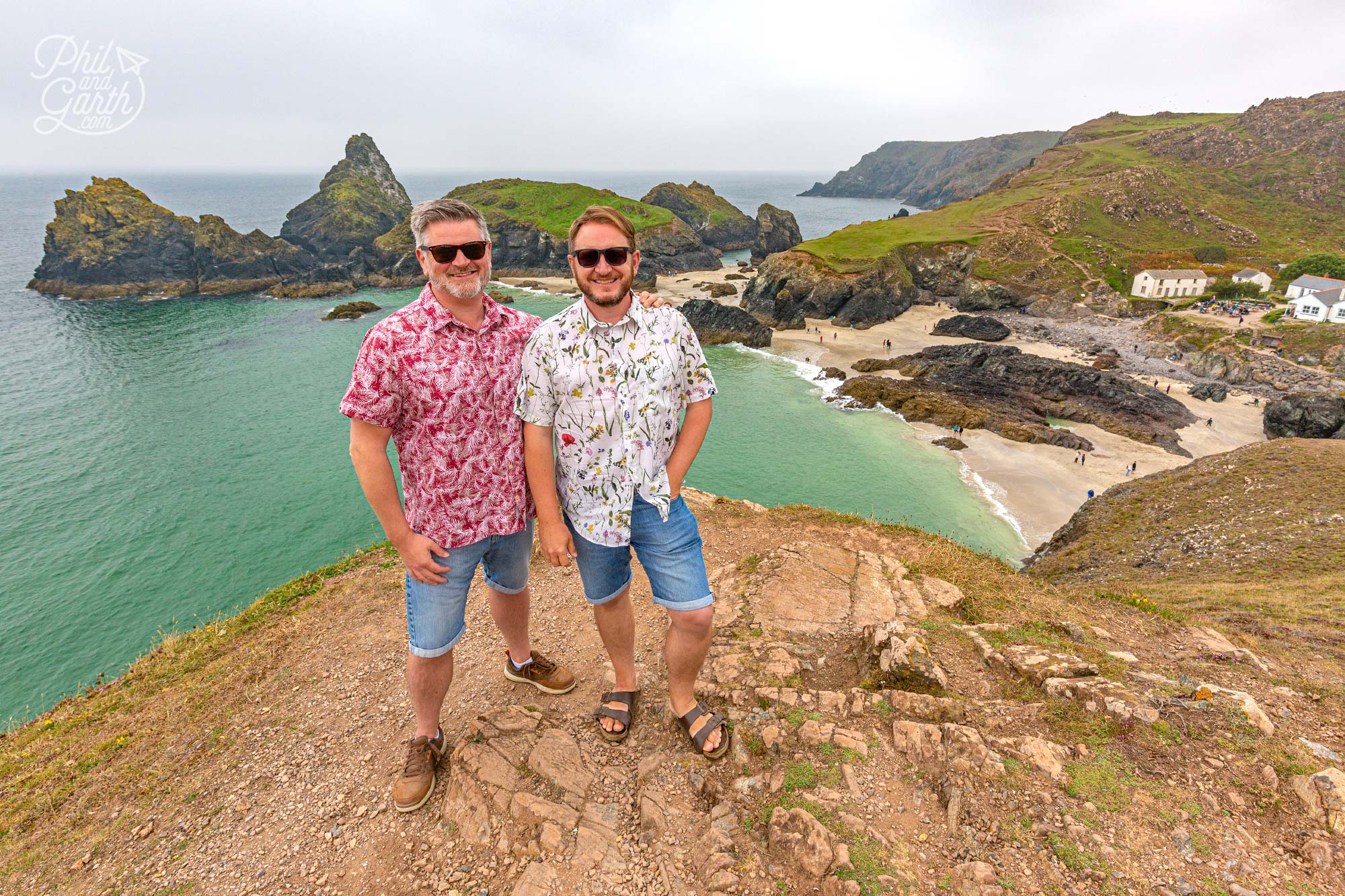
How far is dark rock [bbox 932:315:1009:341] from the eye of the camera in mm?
45562

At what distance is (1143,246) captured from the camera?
66688mm

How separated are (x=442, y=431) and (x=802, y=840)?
10.4 ft

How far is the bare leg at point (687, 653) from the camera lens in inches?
143

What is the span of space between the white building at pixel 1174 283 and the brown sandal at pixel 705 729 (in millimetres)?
69706

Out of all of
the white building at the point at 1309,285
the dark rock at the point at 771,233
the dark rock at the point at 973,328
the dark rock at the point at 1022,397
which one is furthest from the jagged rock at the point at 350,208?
the white building at the point at 1309,285

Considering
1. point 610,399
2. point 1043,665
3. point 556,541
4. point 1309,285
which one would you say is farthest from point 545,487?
point 1309,285

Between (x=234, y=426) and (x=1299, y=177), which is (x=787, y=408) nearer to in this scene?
(x=234, y=426)

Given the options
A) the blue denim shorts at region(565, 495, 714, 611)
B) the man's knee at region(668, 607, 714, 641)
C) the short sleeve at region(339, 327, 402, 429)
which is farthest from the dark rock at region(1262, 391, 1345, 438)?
the short sleeve at region(339, 327, 402, 429)

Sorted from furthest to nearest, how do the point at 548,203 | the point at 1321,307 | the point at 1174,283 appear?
the point at 548,203 → the point at 1174,283 → the point at 1321,307

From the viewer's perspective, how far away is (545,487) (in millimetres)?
3330

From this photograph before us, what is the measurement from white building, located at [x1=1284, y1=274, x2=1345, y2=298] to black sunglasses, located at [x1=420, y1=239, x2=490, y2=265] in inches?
2572

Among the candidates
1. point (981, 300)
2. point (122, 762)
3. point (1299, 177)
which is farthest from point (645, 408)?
point (1299, 177)

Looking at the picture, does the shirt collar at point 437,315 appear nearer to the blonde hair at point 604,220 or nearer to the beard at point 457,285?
the beard at point 457,285

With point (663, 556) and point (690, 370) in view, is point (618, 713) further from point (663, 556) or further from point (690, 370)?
point (690, 370)
